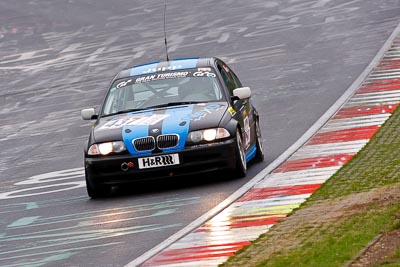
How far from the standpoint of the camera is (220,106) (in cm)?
1594

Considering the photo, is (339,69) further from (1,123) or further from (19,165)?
(19,165)

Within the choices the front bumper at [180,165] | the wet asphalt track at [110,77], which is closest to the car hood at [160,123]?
Result: the front bumper at [180,165]

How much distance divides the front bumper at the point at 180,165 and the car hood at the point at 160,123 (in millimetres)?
144

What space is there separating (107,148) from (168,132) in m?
0.72

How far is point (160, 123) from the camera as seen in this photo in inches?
604

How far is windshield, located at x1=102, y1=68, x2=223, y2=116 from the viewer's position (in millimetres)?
16281

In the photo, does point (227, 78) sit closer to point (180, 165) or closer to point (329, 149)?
point (329, 149)

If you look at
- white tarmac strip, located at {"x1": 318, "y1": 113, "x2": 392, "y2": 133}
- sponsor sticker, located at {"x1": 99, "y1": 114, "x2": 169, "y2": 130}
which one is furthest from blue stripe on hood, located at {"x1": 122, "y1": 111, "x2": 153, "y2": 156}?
white tarmac strip, located at {"x1": 318, "y1": 113, "x2": 392, "y2": 133}

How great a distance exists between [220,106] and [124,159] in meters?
1.47

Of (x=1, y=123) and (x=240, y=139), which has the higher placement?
(x=240, y=139)

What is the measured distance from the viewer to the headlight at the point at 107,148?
15172 mm

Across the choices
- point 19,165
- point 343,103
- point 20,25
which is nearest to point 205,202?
point 19,165

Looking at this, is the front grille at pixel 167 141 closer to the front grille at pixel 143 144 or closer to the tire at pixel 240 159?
the front grille at pixel 143 144

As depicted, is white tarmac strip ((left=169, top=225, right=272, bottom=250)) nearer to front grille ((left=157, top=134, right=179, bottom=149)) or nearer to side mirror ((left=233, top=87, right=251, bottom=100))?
front grille ((left=157, top=134, right=179, bottom=149))
